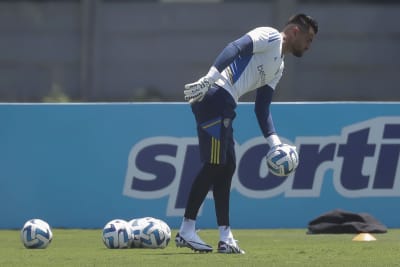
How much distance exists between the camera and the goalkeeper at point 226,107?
10.6 metres

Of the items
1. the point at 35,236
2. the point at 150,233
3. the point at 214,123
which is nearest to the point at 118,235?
the point at 150,233

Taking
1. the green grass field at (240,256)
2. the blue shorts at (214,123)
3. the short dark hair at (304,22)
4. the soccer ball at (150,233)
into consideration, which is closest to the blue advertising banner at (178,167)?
the green grass field at (240,256)

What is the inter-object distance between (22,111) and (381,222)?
4.46 metres

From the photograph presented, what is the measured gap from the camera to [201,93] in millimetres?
10219

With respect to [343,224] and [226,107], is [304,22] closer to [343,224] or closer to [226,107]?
[226,107]

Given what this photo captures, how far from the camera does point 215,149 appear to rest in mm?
10633

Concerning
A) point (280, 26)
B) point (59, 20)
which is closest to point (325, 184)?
point (280, 26)

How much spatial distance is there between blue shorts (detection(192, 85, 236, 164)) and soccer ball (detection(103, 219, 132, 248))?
4.12 feet

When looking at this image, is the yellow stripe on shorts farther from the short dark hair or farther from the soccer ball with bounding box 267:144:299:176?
the short dark hair

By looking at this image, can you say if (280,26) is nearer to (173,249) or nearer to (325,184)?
(325,184)

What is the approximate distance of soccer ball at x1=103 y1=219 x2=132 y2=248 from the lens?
11.5 metres

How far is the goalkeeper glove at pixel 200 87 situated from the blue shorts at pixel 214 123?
1.25ft

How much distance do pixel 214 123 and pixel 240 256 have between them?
3.83ft

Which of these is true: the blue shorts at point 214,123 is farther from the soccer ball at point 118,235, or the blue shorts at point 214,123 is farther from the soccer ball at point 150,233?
the soccer ball at point 118,235
